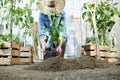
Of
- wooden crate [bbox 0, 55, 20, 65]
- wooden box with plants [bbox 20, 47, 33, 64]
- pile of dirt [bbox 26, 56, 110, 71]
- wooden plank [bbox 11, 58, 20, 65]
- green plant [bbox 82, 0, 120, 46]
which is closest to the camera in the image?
pile of dirt [bbox 26, 56, 110, 71]

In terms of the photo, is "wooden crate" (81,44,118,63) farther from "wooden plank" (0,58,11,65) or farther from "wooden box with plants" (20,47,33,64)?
"wooden plank" (0,58,11,65)

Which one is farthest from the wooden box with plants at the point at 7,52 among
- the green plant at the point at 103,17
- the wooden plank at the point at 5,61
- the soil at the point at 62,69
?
the green plant at the point at 103,17

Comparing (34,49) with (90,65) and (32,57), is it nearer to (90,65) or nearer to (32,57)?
(32,57)

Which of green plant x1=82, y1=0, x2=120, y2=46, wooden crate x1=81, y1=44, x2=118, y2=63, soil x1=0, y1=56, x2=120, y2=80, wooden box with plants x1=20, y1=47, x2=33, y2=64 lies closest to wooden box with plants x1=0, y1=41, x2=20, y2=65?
wooden box with plants x1=20, y1=47, x2=33, y2=64

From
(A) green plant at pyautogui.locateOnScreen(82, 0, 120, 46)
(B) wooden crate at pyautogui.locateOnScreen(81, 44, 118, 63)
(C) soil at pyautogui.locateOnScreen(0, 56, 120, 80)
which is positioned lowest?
(C) soil at pyautogui.locateOnScreen(0, 56, 120, 80)

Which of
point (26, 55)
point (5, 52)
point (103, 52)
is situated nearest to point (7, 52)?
point (5, 52)

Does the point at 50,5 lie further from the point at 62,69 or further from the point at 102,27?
the point at 62,69

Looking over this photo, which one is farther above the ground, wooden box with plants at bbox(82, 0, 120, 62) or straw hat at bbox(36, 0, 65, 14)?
straw hat at bbox(36, 0, 65, 14)

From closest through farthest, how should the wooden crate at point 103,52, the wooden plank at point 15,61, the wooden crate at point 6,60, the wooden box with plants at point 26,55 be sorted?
the wooden crate at point 6,60 → the wooden plank at point 15,61 → the wooden crate at point 103,52 → the wooden box with plants at point 26,55

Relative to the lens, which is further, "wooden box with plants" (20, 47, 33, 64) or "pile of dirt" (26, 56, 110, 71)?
"wooden box with plants" (20, 47, 33, 64)

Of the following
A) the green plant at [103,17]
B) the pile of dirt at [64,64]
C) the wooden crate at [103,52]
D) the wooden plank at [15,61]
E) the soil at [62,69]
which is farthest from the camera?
the green plant at [103,17]

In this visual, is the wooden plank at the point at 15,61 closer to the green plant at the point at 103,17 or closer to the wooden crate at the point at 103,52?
the wooden crate at the point at 103,52

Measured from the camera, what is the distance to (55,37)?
2900mm

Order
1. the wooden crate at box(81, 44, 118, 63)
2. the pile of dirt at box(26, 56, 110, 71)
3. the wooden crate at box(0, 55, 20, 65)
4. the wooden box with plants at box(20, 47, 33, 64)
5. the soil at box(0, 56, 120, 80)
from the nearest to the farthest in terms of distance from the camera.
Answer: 1. the soil at box(0, 56, 120, 80)
2. the pile of dirt at box(26, 56, 110, 71)
3. the wooden crate at box(0, 55, 20, 65)
4. the wooden crate at box(81, 44, 118, 63)
5. the wooden box with plants at box(20, 47, 33, 64)
